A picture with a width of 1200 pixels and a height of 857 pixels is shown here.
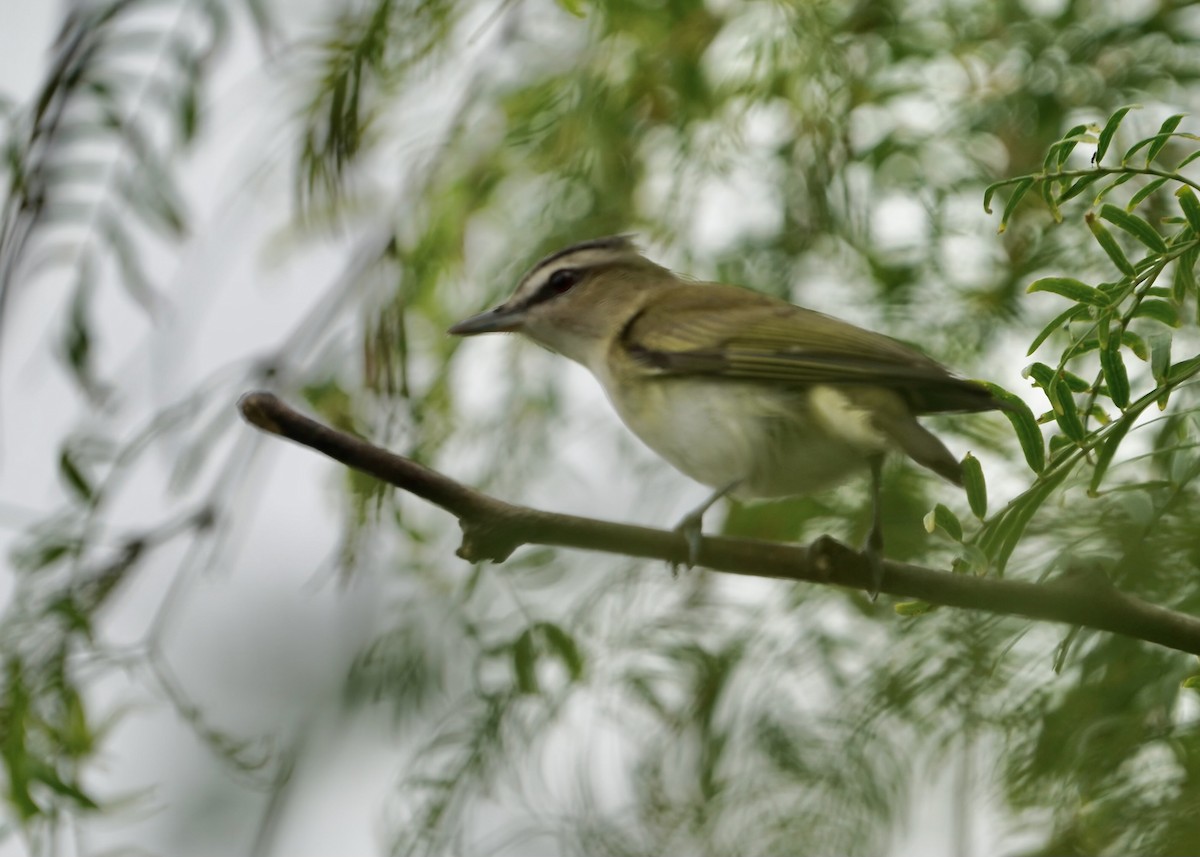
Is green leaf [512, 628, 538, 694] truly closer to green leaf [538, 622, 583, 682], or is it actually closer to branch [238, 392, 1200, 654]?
green leaf [538, 622, 583, 682]

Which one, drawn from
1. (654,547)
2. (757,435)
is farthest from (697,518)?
(654,547)

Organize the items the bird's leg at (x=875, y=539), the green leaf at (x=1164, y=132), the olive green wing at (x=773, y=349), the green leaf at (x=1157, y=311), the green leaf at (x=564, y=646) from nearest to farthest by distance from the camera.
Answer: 1. the green leaf at (x=1164, y=132)
2. the green leaf at (x=1157, y=311)
3. the bird's leg at (x=875, y=539)
4. the olive green wing at (x=773, y=349)
5. the green leaf at (x=564, y=646)

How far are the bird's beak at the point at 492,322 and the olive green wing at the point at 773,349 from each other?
0.67 feet

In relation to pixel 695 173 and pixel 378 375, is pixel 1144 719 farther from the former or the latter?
pixel 695 173

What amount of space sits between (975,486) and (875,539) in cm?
57

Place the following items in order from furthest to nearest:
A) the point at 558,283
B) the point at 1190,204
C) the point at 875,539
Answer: the point at 558,283 → the point at 875,539 → the point at 1190,204

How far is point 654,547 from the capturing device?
4.48ft

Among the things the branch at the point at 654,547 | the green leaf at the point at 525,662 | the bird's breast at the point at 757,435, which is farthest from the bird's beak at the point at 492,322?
the branch at the point at 654,547

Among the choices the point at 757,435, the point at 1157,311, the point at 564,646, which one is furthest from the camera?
the point at 757,435

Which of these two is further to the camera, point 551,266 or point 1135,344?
point 551,266

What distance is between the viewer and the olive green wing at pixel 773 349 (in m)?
1.99

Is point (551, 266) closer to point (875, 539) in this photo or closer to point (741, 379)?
point (741, 379)

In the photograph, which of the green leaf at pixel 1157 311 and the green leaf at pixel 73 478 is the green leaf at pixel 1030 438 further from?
the green leaf at pixel 73 478

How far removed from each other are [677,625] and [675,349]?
1.58 ft
